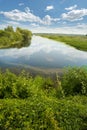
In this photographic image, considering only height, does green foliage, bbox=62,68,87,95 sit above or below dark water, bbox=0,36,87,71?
above

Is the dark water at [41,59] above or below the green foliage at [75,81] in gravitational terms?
below

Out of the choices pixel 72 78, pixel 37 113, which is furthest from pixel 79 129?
pixel 72 78

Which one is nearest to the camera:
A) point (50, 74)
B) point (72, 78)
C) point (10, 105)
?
point (10, 105)

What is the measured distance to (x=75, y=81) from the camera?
20.0 metres

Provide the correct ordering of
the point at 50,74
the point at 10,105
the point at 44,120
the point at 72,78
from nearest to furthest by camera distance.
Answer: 1. the point at 44,120
2. the point at 10,105
3. the point at 72,78
4. the point at 50,74

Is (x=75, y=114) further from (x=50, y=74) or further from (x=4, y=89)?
(x=50, y=74)

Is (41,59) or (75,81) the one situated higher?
(75,81)

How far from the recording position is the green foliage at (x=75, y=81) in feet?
63.3

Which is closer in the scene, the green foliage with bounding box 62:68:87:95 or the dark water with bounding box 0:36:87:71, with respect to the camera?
the green foliage with bounding box 62:68:87:95

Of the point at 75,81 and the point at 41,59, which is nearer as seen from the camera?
the point at 75,81

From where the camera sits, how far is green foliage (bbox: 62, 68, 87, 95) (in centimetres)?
1930

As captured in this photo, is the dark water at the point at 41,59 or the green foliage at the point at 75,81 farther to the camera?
the dark water at the point at 41,59

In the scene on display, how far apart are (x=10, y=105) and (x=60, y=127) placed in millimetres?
2947

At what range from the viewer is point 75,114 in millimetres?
12953
